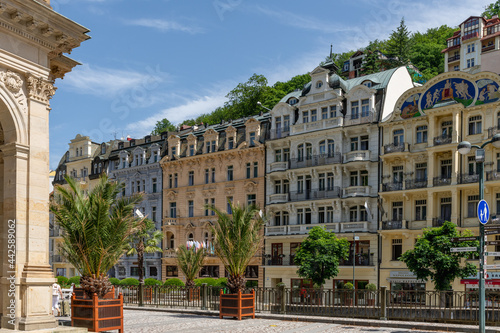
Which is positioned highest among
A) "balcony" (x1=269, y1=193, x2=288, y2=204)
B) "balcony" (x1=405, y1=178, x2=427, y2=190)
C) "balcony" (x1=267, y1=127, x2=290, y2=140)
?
"balcony" (x1=267, y1=127, x2=290, y2=140)

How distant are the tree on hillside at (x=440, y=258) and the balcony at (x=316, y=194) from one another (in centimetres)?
1207

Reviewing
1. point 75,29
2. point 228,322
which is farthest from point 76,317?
point 75,29

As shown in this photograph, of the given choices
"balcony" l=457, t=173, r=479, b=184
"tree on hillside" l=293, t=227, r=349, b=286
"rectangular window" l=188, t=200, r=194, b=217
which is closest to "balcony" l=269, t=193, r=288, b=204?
"tree on hillside" l=293, t=227, r=349, b=286

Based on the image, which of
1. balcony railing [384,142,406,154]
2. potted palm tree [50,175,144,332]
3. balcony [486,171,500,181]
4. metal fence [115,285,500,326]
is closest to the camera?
potted palm tree [50,175,144,332]

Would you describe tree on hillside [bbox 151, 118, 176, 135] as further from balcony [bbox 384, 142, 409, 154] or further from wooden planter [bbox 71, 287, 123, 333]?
wooden planter [bbox 71, 287, 123, 333]

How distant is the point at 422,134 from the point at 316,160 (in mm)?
9039

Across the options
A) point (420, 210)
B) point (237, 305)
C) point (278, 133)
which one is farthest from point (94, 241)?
point (278, 133)

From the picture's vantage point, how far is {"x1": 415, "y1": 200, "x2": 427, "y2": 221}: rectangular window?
145ft

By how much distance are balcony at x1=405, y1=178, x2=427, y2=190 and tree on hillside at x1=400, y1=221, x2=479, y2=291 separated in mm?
7772

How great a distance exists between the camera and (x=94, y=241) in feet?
67.6

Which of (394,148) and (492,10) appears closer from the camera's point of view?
(394,148)

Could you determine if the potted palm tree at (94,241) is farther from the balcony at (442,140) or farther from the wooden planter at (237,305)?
the balcony at (442,140)

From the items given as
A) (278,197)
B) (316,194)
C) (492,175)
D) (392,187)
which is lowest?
(278,197)

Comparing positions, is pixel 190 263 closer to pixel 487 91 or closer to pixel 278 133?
pixel 278 133
